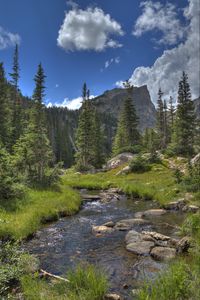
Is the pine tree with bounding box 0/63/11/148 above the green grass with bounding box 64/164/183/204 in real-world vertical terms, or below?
above

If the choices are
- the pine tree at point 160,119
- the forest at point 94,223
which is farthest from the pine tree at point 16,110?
the pine tree at point 160,119

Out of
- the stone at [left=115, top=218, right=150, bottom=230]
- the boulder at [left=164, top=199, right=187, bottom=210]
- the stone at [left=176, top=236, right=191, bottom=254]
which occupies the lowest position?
the stone at [left=115, top=218, right=150, bottom=230]

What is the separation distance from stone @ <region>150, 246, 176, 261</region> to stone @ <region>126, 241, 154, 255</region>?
0.42 meters

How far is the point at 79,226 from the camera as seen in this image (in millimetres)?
16891

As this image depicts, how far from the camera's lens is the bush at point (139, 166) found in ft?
140

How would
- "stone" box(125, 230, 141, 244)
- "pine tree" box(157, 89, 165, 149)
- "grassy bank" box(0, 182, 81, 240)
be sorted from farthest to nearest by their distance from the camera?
"pine tree" box(157, 89, 165, 149), "grassy bank" box(0, 182, 81, 240), "stone" box(125, 230, 141, 244)

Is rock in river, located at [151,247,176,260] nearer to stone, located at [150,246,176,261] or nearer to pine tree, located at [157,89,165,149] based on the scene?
stone, located at [150,246,176,261]

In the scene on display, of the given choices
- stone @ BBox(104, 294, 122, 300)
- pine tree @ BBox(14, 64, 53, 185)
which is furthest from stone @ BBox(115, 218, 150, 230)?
pine tree @ BBox(14, 64, 53, 185)

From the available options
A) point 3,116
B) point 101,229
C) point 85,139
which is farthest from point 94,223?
point 85,139

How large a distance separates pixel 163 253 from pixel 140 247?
4.50ft

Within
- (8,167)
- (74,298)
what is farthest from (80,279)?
(8,167)

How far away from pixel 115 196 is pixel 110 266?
17894 mm

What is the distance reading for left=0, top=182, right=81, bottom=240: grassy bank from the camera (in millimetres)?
13570

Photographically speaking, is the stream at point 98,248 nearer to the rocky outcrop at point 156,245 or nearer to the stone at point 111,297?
the rocky outcrop at point 156,245
